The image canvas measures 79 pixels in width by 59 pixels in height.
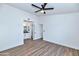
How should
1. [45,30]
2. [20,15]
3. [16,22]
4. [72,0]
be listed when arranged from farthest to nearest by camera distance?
[45,30] → [20,15] → [16,22] → [72,0]

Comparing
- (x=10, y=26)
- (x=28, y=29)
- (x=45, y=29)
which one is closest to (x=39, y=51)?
(x=10, y=26)

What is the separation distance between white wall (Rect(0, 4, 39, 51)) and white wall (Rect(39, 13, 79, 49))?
296cm

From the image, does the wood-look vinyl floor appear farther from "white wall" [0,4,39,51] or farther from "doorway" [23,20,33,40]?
"doorway" [23,20,33,40]

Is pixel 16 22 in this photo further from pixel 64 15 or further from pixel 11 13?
pixel 64 15

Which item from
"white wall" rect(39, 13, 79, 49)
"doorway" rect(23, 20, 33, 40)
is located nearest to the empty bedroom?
"white wall" rect(39, 13, 79, 49)

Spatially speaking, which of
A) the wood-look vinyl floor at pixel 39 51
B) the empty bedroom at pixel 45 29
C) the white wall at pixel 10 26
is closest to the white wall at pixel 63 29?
the empty bedroom at pixel 45 29

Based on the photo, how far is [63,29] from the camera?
7.33 meters

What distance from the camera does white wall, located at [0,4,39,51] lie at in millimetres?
5127

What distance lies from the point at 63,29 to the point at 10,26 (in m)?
4.08

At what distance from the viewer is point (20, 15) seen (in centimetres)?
682

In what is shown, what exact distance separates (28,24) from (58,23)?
416cm

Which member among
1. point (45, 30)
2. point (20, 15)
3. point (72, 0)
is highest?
point (20, 15)

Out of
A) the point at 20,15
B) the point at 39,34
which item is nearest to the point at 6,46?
the point at 20,15

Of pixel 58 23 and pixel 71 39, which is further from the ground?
pixel 58 23
